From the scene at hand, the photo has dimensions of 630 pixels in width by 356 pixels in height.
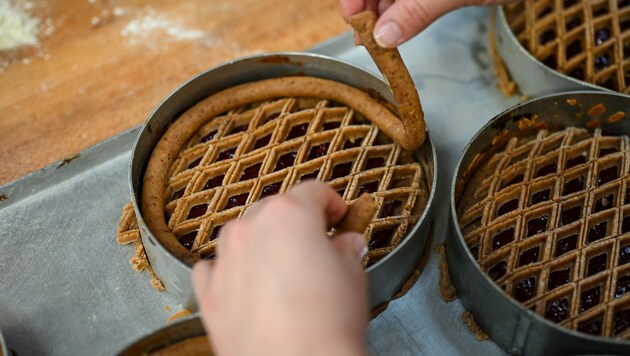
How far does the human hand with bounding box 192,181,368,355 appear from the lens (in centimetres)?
99

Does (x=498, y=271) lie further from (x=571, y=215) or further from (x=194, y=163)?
(x=194, y=163)

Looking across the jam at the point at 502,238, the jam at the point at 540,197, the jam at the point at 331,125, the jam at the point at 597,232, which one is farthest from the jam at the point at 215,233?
the jam at the point at 597,232

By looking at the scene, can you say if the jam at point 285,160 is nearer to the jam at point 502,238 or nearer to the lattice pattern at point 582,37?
the jam at point 502,238

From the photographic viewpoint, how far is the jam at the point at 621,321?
141 centimetres

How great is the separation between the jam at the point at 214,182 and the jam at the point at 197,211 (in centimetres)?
6

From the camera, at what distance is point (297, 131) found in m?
1.79

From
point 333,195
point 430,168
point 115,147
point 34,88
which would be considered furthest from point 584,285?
point 34,88

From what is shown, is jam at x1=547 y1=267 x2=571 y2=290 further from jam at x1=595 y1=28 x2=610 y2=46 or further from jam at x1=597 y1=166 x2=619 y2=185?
jam at x1=595 y1=28 x2=610 y2=46

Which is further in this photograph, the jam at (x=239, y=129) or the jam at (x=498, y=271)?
the jam at (x=239, y=129)

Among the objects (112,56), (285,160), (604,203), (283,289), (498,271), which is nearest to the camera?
(283,289)

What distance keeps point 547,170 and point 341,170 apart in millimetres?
534

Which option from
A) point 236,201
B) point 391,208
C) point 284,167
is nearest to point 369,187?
point 391,208

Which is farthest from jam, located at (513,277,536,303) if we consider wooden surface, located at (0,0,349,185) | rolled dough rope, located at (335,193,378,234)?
wooden surface, located at (0,0,349,185)

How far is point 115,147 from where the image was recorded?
192cm
